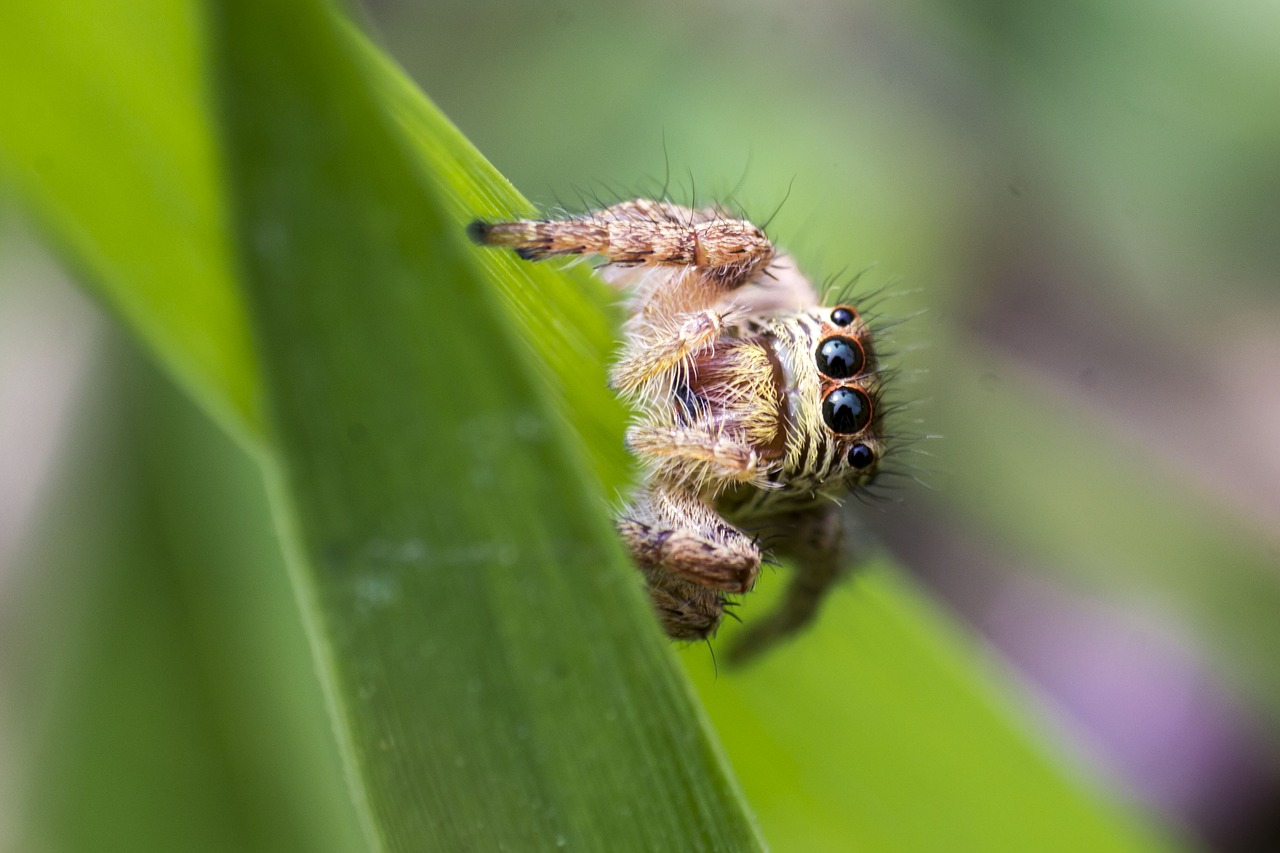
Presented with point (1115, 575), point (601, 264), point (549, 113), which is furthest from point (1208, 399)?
point (601, 264)

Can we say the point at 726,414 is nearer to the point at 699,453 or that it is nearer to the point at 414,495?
the point at 699,453

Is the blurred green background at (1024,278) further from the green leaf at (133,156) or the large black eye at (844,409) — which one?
the green leaf at (133,156)

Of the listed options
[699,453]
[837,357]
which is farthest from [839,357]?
[699,453]

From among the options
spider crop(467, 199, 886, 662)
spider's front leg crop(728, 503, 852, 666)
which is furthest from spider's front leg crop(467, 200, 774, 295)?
spider's front leg crop(728, 503, 852, 666)

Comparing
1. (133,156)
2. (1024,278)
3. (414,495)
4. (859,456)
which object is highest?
(133,156)

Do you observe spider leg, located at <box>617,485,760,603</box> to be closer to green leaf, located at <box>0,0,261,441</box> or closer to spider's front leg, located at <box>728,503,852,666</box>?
spider's front leg, located at <box>728,503,852,666</box>
